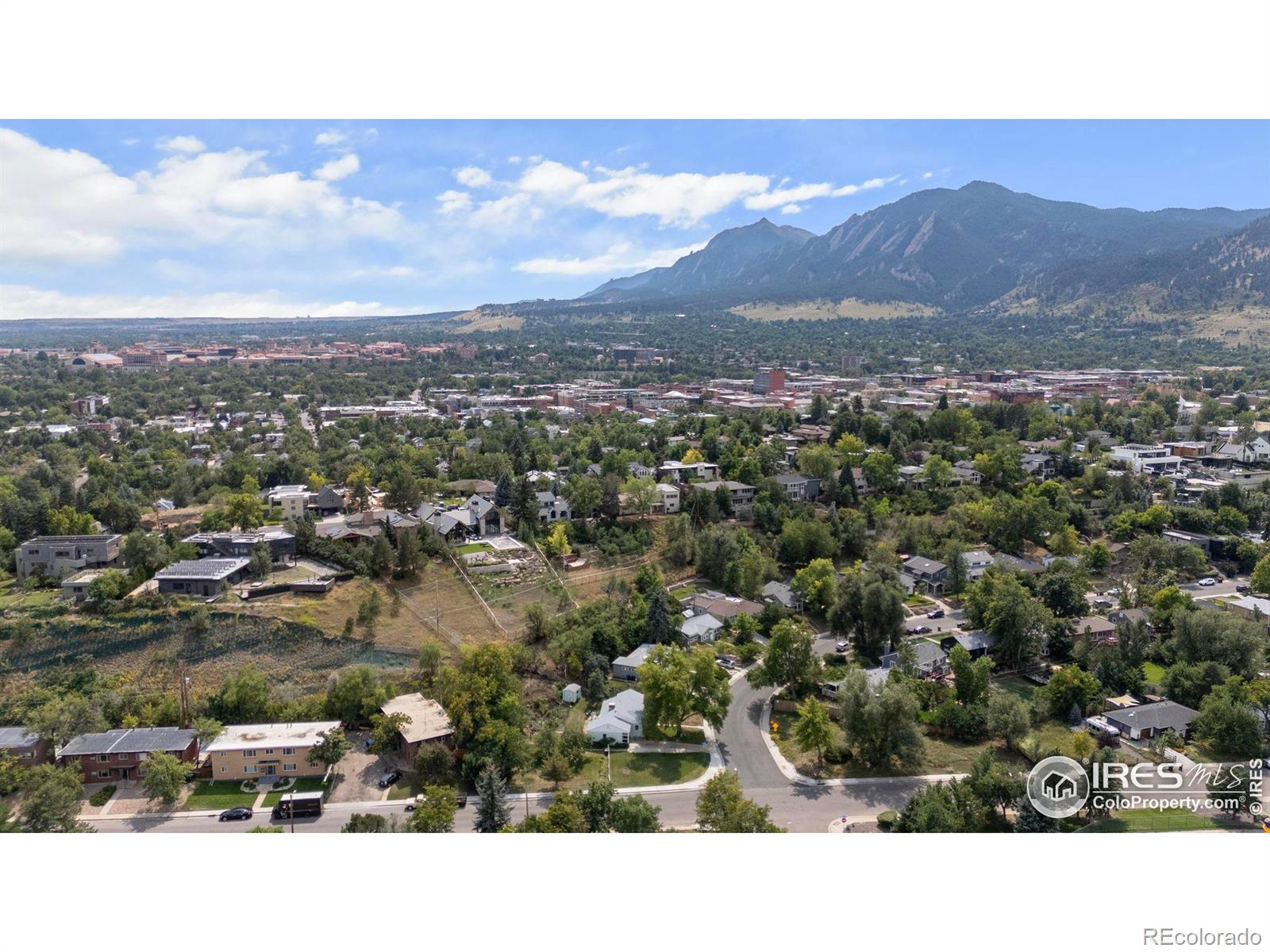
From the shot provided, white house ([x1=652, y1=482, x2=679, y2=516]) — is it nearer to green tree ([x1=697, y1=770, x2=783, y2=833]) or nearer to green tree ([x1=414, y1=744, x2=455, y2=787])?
green tree ([x1=414, y1=744, x2=455, y2=787])

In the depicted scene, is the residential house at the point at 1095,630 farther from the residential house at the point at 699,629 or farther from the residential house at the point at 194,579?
the residential house at the point at 194,579

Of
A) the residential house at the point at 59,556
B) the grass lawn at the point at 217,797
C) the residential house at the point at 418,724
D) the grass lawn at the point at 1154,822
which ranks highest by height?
the residential house at the point at 59,556

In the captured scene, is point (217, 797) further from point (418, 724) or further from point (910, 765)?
point (910, 765)

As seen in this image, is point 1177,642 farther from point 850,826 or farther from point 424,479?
point 424,479

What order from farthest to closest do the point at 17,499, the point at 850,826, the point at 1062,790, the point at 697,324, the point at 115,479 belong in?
1. the point at 697,324
2. the point at 115,479
3. the point at 17,499
4. the point at 850,826
5. the point at 1062,790

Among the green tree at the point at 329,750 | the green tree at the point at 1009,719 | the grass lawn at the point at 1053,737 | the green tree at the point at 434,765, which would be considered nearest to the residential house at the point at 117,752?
the green tree at the point at 329,750

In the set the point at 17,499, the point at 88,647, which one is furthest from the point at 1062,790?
the point at 17,499
